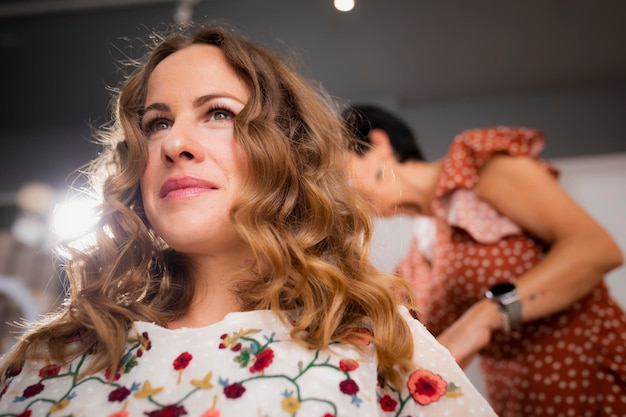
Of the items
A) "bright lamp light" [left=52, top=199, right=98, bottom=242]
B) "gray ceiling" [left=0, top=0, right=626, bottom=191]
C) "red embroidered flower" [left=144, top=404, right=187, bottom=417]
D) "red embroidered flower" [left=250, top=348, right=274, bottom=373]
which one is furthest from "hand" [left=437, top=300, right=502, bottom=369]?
"gray ceiling" [left=0, top=0, right=626, bottom=191]

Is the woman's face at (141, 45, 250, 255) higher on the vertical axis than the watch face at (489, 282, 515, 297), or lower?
higher

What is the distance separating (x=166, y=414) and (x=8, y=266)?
255 centimetres

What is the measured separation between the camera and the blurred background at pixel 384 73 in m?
1.94

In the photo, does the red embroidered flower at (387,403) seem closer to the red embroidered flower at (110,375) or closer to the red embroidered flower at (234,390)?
the red embroidered flower at (234,390)

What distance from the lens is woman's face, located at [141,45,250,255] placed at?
749 mm

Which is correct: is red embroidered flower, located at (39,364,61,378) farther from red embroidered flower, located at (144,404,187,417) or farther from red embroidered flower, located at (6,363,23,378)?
red embroidered flower, located at (144,404,187,417)

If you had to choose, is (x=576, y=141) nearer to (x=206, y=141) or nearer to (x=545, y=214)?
(x=545, y=214)

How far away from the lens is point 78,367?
715 mm

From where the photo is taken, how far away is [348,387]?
2.13 feet

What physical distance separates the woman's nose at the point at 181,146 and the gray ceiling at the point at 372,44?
101cm

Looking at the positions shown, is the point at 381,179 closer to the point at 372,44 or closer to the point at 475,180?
the point at 475,180

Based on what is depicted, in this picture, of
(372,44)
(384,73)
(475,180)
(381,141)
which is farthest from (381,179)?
(384,73)

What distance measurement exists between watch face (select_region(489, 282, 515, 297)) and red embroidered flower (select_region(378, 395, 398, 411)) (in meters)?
0.41

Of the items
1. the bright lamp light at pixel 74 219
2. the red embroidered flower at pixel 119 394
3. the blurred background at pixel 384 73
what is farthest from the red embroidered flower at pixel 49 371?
the blurred background at pixel 384 73
